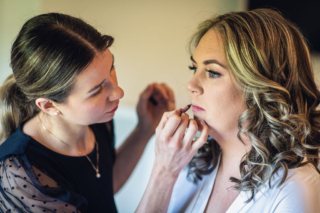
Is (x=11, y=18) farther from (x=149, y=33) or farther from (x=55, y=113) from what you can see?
(x=149, y=33)

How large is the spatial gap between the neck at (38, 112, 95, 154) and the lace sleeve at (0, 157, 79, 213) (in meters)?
0.18

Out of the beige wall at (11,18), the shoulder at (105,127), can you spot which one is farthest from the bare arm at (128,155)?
the beige wall at (11,18)

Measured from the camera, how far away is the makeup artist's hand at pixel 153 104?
1.29 m

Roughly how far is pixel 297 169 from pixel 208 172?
1.18 ft

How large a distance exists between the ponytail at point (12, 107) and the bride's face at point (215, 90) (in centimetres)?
62

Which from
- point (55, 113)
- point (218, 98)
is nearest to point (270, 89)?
point (218, 98)

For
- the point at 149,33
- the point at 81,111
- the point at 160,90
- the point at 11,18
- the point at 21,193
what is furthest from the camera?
the point at 149,33

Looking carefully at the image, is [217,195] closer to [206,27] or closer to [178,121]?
[178,121]

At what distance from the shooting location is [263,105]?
2.74 feet

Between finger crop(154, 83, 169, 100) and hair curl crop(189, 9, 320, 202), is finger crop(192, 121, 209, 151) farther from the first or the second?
finger crop(154, 83, 169, 100)

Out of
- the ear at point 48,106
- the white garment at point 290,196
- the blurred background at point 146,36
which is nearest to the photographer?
the white garment at point 290,196

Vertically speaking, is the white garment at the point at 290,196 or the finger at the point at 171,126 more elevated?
the finger at the point at 171,126

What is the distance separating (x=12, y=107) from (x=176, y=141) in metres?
0.62

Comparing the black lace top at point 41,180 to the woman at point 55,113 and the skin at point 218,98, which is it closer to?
the woman at point 55,113
